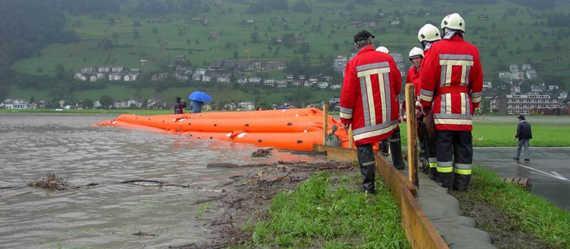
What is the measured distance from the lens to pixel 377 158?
8719 millimetres

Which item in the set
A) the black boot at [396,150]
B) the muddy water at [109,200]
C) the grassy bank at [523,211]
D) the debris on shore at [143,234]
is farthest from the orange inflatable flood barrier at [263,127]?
the debris on shore at [143,234]

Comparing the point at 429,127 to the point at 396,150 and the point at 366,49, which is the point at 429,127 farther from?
the point at 366,49

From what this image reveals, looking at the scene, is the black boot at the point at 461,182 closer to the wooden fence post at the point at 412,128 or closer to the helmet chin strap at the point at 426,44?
the wooden fence post at the point at 412,128

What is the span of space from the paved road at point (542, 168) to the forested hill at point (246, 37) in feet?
350

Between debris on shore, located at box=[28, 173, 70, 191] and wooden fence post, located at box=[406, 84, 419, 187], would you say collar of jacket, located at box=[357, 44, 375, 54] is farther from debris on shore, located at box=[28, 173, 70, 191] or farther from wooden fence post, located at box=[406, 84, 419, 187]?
debris on shore, located at box=[28, 173, 70, 191]

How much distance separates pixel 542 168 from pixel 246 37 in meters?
149

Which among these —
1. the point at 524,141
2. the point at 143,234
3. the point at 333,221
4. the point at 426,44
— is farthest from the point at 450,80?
the point at 524,141

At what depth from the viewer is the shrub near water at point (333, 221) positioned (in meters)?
5.43

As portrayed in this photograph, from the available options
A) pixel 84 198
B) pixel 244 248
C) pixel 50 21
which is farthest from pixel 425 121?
pixel 50 21

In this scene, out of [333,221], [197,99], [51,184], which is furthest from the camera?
[197,99]

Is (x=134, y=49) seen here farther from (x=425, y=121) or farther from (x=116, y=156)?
(x=425, y=121)

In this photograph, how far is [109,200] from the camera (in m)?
9.00

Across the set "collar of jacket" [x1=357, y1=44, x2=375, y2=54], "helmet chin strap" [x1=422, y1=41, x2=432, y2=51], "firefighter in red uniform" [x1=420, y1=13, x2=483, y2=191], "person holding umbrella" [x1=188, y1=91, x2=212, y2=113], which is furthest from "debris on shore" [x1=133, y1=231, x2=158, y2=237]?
"person holding umbrella" [x1=188, y1=91, x2=212, y2=113]

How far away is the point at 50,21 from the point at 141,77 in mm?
64809
